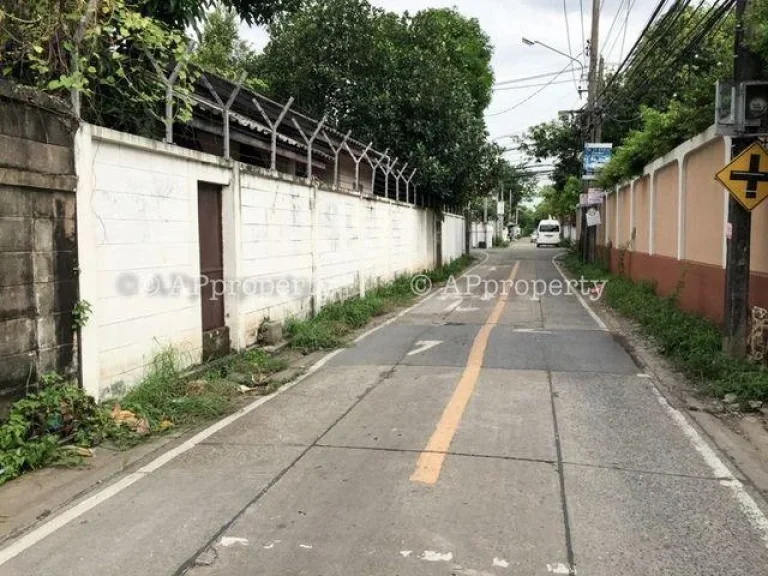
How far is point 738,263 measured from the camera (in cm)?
832

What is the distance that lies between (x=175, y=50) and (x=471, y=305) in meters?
10.4

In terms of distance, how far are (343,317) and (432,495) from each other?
8.52m

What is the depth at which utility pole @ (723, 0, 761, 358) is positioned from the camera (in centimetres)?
816

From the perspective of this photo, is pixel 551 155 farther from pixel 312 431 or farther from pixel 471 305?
pixel 312 431

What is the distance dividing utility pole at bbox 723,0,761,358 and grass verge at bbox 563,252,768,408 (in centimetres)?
28

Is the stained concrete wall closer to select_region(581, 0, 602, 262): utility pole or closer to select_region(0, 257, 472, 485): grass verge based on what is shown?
select_region(0, 257, 472, 485): grass verge

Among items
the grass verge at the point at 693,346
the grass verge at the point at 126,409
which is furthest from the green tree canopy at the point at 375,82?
the grass verge at the point at 126,409

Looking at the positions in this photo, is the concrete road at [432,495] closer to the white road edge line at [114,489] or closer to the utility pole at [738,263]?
the white road edge line at [114,489]

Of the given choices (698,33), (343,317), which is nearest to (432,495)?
(343,317)

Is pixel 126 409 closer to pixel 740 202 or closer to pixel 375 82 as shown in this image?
pixel 740 202

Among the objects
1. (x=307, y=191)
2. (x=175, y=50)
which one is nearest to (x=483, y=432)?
(x=175, y=50)

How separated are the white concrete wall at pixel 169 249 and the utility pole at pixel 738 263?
21.0 feet

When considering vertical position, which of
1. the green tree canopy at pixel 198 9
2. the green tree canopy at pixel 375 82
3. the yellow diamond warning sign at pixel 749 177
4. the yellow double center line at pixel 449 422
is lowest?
the yellow double center line at pixel 449 422

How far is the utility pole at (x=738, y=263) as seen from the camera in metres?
8.16
